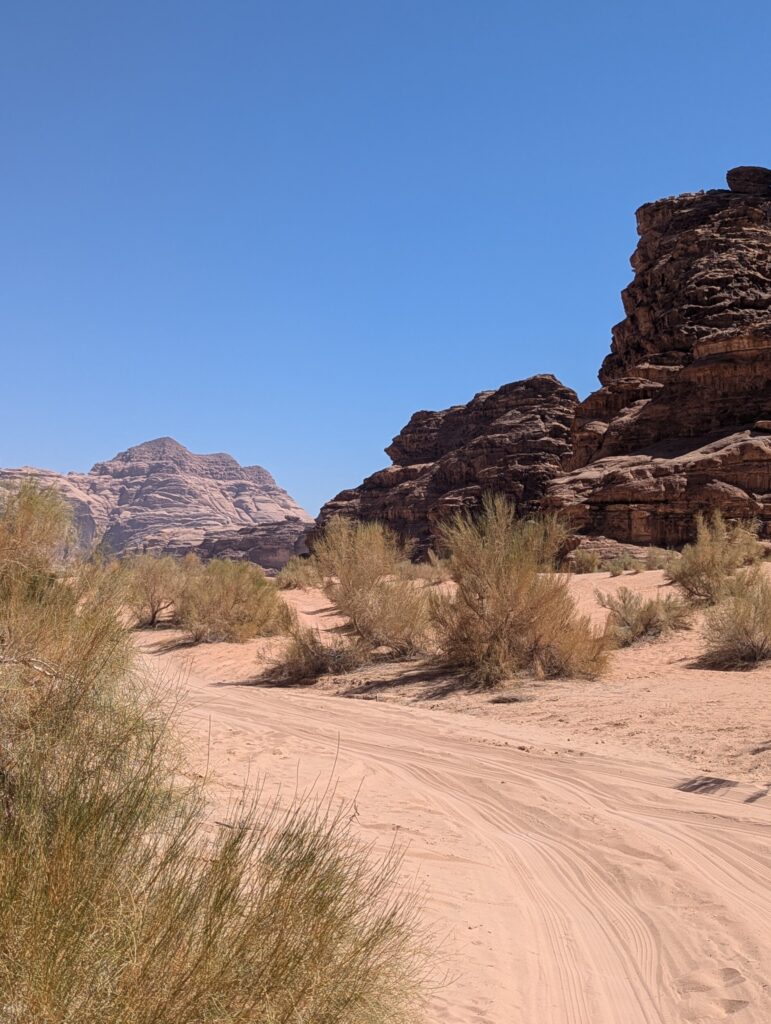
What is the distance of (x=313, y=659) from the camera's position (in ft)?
47.5

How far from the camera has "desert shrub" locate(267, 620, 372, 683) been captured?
14.4 metres

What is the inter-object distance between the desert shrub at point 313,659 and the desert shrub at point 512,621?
2.14 metres

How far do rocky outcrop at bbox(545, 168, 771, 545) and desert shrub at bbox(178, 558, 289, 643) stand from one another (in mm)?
15531

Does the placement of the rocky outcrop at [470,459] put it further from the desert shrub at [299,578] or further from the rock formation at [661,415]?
the desert shrub at [299,578]

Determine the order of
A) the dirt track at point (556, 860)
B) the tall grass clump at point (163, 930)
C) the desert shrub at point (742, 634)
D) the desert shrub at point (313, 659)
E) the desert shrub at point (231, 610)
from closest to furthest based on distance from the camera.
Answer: the tall grass clump at point (163, 930), the dirt track at point (556, 860), the desert shrub at point (742, 634), the desert shrub at point (313, 659), the desert shrub at point (231, 610)

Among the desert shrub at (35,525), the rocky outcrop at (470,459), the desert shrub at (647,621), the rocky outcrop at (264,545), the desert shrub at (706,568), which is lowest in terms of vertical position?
the desert shrub at (647,621)

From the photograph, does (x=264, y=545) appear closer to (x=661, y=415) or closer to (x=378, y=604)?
(x=661, y=415)

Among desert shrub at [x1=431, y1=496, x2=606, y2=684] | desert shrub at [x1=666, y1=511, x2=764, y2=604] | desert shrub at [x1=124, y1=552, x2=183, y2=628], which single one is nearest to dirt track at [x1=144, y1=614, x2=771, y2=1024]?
desert shrub at [x1=431, y1=496, x2=606, y2=684]

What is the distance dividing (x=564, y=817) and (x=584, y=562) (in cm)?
2212

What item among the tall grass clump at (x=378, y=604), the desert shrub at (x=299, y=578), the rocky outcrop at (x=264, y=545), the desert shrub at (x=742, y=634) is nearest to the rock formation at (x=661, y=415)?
the desert shrub at (x=299, y=578)

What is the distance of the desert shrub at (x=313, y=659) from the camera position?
1438 centimetres

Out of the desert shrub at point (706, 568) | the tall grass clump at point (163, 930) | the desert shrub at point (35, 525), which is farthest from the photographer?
the desert shrub at point (706, 568)

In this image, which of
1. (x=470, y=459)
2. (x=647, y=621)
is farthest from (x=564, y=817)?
(x=470, y=459)

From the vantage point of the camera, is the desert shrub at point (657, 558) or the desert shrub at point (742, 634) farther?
the desert shrub at point (657, 558)
